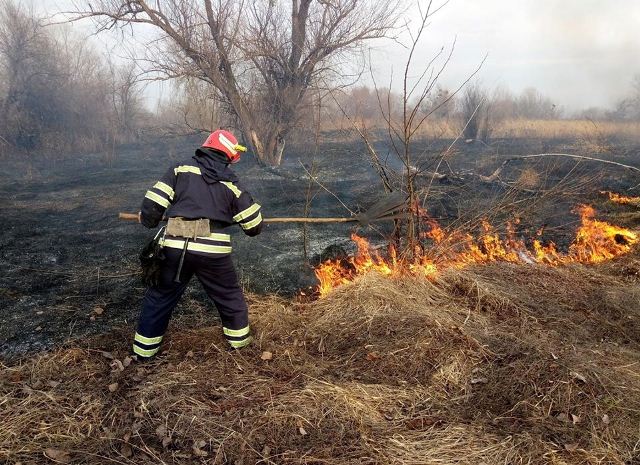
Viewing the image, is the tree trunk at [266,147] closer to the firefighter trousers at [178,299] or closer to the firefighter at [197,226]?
the firefighter at [197,226]

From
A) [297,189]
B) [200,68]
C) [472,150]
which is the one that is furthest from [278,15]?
[472,150]

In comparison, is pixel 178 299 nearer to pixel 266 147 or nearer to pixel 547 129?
pixel 266 147

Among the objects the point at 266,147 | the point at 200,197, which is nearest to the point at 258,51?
the point at 266,147

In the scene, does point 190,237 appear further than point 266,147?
No

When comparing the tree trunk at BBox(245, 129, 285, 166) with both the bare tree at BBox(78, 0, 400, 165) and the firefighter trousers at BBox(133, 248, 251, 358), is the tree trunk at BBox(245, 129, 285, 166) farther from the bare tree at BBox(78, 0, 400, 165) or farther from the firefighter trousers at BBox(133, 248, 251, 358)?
the firefighter trousers at BBox(133, 248, 251, 358)

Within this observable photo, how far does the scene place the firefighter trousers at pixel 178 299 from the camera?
3439 millimetres

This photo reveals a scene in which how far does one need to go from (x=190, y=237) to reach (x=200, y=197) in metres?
0.32

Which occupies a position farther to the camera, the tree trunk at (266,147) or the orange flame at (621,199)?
the tree trunk at (266,147)

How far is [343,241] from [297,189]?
188 inches

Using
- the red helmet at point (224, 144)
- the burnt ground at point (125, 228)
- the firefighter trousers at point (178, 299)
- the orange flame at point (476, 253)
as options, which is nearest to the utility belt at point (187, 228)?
the firefighter trousers at point (178, 299)

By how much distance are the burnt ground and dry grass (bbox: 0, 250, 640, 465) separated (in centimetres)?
79

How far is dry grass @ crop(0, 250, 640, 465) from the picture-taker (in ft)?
8.42

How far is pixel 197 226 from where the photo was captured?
3412mm

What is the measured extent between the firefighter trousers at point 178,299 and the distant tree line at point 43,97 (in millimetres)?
15206
